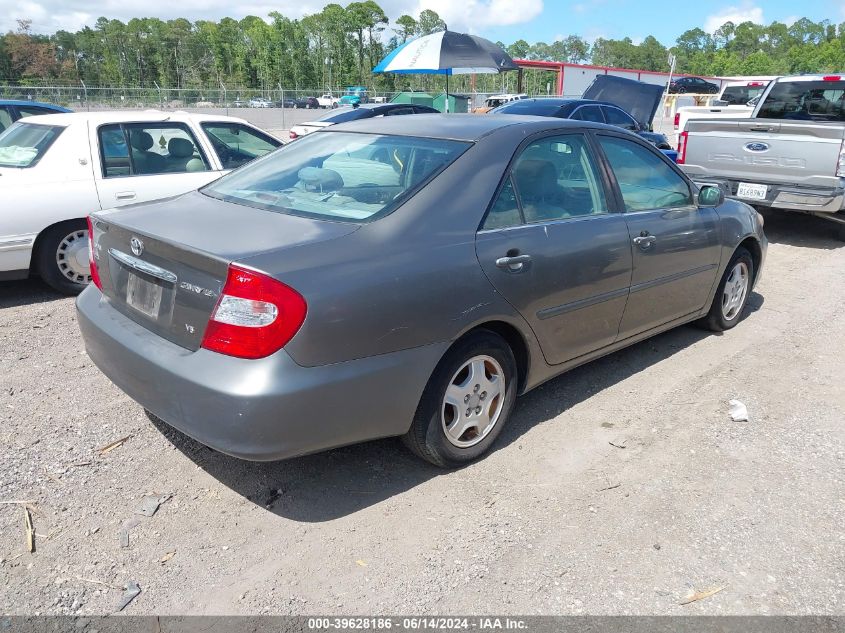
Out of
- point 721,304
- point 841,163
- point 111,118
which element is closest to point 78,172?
point 111,118

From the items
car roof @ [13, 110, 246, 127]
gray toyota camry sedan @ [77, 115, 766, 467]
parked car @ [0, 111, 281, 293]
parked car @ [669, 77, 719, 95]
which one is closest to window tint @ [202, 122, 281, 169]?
parked car @ [0, 111, 281, 293]

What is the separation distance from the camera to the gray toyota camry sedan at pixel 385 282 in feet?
8.51

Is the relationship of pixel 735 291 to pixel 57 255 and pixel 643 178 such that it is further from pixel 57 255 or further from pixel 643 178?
pixel 57 255

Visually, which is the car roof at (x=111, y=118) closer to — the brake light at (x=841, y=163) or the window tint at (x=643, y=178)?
the window tint at (x=643, y=178)

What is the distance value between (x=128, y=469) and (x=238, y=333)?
1.22m

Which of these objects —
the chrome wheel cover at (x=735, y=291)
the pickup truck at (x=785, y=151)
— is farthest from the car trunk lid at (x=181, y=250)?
the pickup truck at (x=785, y=151)

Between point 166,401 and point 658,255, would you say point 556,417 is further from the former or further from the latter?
point 166,401

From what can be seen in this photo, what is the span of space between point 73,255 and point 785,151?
776 centimetres

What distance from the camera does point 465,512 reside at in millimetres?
3018

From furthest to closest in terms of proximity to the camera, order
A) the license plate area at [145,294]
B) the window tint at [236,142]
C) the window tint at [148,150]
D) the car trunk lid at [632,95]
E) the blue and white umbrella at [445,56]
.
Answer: the blue and white umbrella at [445,56], the car trunk lid at [632,95], the window tint at [236,142], the window tint at [148,150], the license plate area at [145,294]

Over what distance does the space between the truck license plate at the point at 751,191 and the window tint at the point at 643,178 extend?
4254 millimetres

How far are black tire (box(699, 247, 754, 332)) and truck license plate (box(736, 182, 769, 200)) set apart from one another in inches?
128

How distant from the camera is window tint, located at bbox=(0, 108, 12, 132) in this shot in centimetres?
842

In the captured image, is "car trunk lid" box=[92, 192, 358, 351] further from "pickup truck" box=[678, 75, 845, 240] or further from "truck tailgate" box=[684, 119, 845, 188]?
"truck tailgate" box=[684, 119, 845, 188]
